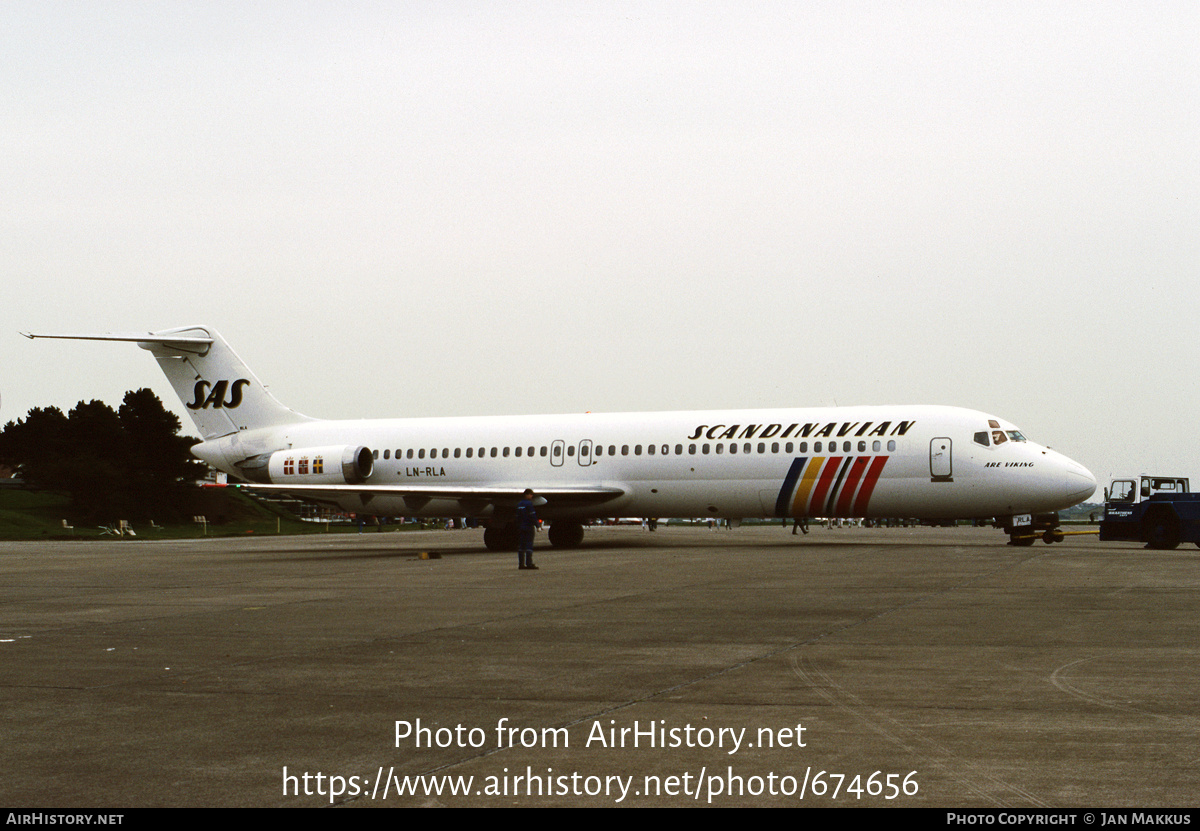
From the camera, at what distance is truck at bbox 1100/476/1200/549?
29266 mm

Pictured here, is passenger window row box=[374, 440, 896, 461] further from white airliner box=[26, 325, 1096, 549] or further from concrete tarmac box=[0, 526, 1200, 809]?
concrete tarmac box=[0, 526, 1200, 809]

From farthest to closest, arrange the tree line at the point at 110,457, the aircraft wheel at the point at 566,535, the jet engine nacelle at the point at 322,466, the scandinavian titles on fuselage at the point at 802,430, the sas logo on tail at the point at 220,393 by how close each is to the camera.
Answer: the tree line at the point at 110,457
the sas logo on tail at the point at 220,393
the jet engine nacelle at the point at 322,466
the aircraft wheel at the point at 566,535
the scandinavian titles on fuselage at the point at 802,430

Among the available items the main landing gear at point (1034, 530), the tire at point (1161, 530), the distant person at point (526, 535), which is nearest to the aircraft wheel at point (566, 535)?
the distant person at point (526, 535)

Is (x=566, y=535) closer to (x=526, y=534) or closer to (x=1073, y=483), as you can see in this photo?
(x=526, y=534)

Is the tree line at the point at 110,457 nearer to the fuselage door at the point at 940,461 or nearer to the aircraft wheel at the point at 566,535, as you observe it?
the aircraft wheel at the point at 566,535

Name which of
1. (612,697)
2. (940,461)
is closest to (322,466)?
(940,461)

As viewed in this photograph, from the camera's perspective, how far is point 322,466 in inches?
1380

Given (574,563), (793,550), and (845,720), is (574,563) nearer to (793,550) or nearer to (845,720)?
(793,550)

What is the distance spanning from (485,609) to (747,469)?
16.3 meters

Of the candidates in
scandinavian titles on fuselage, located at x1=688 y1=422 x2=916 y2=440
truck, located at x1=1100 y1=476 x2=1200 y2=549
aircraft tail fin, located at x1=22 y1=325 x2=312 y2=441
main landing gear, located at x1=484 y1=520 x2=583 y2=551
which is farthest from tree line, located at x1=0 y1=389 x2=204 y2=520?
truck, located at x1=1100 y1=476 x2=1200 y2=549

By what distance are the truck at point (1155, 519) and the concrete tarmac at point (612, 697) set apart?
13.3 meters

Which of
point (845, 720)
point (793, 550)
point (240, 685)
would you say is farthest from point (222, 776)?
point (793, 550)

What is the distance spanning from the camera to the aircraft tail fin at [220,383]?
37.7m

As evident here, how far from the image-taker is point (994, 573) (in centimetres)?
2000
